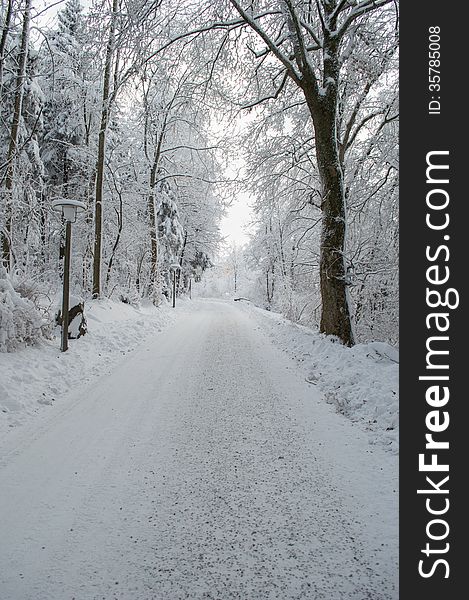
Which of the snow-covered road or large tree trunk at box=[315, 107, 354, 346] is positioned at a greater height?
large tree trunk at box=[315, 107, 354, 346]

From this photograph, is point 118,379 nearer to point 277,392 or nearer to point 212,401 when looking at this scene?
point 212,401

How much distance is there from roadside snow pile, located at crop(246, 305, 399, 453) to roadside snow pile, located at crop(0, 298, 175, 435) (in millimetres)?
3222

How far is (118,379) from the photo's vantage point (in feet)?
18.4

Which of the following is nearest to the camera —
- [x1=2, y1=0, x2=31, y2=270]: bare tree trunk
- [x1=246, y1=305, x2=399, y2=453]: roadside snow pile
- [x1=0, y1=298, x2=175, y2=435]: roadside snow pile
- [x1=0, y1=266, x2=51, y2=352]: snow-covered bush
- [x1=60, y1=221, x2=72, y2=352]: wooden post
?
[x1=246, y1=305, x2=399, y2=453]: roadside snow pile

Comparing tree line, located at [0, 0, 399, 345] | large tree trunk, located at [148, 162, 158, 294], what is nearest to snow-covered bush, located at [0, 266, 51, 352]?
tree line, located at [0, 0, 399, 345]

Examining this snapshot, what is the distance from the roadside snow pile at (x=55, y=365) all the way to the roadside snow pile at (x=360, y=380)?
3222 millimetres

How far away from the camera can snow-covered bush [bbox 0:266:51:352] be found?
5621 millimetres

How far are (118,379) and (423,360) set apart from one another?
14.7ft

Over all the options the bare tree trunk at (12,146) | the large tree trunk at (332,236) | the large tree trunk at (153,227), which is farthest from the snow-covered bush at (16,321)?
the large tree trunk at (153,227)

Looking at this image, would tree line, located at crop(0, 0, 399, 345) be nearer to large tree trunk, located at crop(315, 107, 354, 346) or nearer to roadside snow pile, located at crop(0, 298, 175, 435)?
large tree trunk, located at crop(315, 107, 354, 346)

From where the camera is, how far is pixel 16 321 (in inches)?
230

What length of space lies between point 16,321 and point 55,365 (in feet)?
2.87

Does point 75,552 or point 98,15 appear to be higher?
point 98,15

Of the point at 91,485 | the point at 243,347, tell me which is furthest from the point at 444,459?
the point at 243,347
